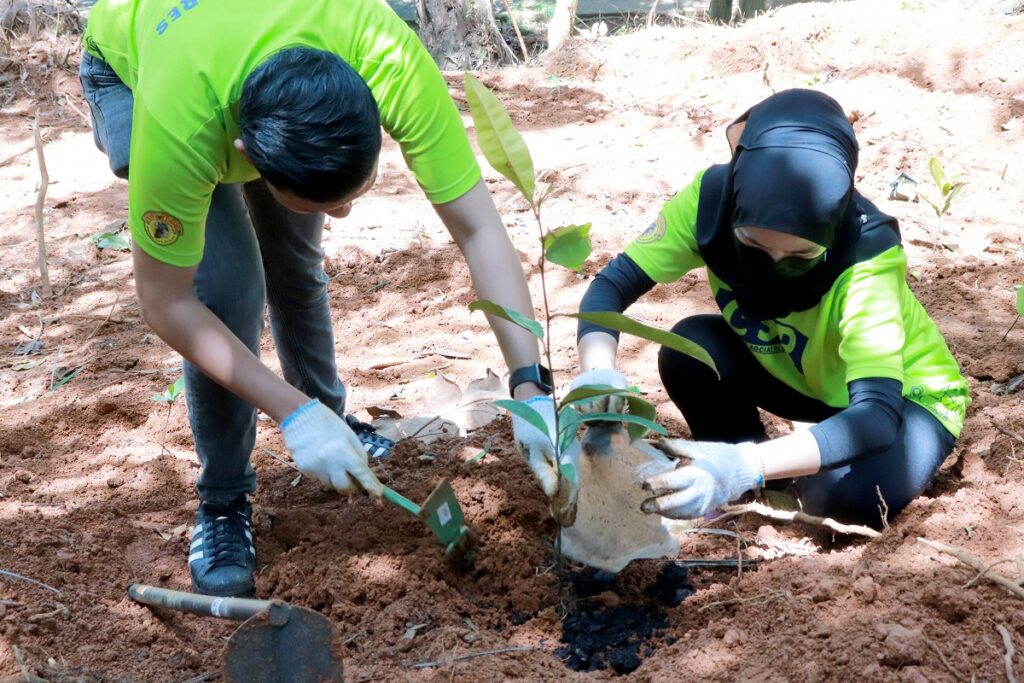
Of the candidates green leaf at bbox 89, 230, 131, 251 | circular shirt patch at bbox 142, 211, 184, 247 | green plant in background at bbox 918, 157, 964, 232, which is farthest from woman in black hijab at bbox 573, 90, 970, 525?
green leaf at bbox 89, 230, 131, 251

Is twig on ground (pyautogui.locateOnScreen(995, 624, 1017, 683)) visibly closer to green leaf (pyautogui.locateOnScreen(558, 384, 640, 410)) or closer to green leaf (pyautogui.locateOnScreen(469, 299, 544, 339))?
green leaf (pyautogui.locateOnScreen(558, 384, 640, 410))

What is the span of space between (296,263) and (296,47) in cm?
74

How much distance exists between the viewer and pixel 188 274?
1.65 meters

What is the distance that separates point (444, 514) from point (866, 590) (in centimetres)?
77

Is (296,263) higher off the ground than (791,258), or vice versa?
(791,258)

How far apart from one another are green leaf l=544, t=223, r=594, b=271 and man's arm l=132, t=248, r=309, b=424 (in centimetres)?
54

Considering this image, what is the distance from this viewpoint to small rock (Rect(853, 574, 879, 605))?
162cm

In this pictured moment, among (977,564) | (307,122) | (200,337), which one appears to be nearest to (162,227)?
(200,337)

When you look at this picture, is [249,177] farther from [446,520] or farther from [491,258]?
[446,520]

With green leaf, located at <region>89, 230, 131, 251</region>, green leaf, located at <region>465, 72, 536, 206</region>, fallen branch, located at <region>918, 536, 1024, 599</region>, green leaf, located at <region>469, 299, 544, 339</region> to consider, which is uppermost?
green leaf, located at <region>465, 72, 536, 206</region>

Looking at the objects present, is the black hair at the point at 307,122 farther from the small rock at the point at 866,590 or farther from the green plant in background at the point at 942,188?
the green plant in background at the point at 942,188

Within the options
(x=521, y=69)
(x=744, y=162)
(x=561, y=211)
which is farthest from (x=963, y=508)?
(x=521, y=69)

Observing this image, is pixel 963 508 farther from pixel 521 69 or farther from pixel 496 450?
pixel 521 69

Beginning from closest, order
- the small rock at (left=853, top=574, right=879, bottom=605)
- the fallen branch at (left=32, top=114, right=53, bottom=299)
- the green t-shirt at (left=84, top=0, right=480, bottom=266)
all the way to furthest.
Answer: the green t-shirt at (left=84, top=0, right=480, bottom=266) → the small rock at (left=853, top=574, right=879, bottom=605) → the fallen branch at (left=32, top=114, right=53, bottom=299)
